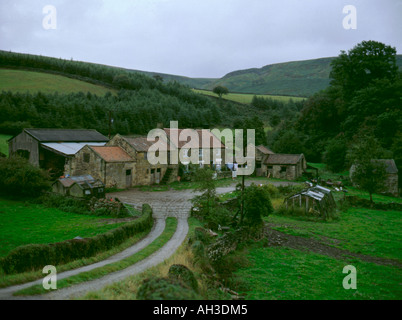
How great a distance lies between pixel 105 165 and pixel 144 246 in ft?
60.5

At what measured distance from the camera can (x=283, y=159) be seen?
1861 inches

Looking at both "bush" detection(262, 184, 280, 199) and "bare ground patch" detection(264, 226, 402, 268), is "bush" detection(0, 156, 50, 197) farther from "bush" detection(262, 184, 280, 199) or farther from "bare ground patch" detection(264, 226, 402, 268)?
"bush" detection(262, 184, 280, 199)

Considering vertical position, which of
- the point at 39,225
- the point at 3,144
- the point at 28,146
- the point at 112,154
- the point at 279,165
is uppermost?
the point at 3,144

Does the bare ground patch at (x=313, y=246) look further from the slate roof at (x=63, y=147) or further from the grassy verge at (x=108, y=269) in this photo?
the slate roof at (x=63, y=147)

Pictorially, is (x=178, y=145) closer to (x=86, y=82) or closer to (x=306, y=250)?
(x=306, y=250)

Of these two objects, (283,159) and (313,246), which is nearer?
(313,246)

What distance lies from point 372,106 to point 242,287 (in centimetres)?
5253

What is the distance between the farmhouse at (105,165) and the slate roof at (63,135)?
6.17 meters

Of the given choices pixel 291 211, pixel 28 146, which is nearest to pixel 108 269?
pixel 291 211

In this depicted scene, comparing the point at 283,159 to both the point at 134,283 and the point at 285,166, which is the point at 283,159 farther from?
the point at 134,283

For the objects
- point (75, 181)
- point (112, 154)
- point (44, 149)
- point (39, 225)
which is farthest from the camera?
point (44, 149)

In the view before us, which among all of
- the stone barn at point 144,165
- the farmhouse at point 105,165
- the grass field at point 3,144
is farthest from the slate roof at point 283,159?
the grass field at point 3,144

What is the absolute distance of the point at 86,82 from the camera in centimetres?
10200
